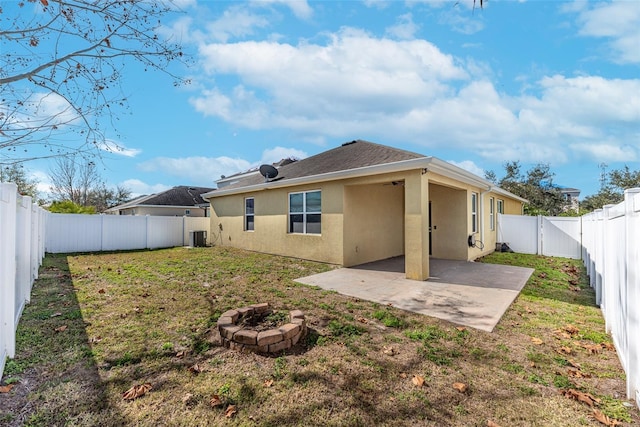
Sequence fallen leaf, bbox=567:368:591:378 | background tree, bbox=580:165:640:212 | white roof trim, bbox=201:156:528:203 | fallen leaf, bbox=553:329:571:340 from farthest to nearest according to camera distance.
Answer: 1. background tree, bbox=580:165:640:212
2. white roof trim, bbox=201:156:528:203
3. fallen leaf, bbox=553:329:571:340
4. fallen leaf, bbox=567:368:591:378

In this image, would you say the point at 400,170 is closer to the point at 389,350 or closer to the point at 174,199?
the point at 389,350

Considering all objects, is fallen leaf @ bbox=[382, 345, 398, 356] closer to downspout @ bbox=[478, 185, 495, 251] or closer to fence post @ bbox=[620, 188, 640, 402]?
fence post @ bbox=[620, 188, 640, 402]

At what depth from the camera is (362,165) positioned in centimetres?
838

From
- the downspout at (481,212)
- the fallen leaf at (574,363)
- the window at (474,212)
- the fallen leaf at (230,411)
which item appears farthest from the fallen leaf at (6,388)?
the downspout at (481,212)

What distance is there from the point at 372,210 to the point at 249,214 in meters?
6.11

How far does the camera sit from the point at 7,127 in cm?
415

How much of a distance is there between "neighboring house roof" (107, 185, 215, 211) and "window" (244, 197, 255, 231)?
1561 cm

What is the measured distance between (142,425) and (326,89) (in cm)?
1153

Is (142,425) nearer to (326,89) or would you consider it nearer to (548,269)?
(548,269)

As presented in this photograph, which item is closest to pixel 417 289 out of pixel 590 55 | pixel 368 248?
pixel 368 248

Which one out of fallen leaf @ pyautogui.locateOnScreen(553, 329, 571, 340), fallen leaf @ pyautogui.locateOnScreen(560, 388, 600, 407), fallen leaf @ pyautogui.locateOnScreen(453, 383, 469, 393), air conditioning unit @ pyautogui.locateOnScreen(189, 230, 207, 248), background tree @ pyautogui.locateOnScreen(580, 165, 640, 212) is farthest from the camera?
background tree @ pyautogui.locateOnScreen(580, 165, 640, 212)

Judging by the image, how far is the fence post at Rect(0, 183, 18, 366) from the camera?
8.93 feet

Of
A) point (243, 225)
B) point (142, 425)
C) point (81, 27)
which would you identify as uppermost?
point (81, 27)

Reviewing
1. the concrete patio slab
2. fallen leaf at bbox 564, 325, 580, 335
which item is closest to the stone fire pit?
the concrete patio slab
